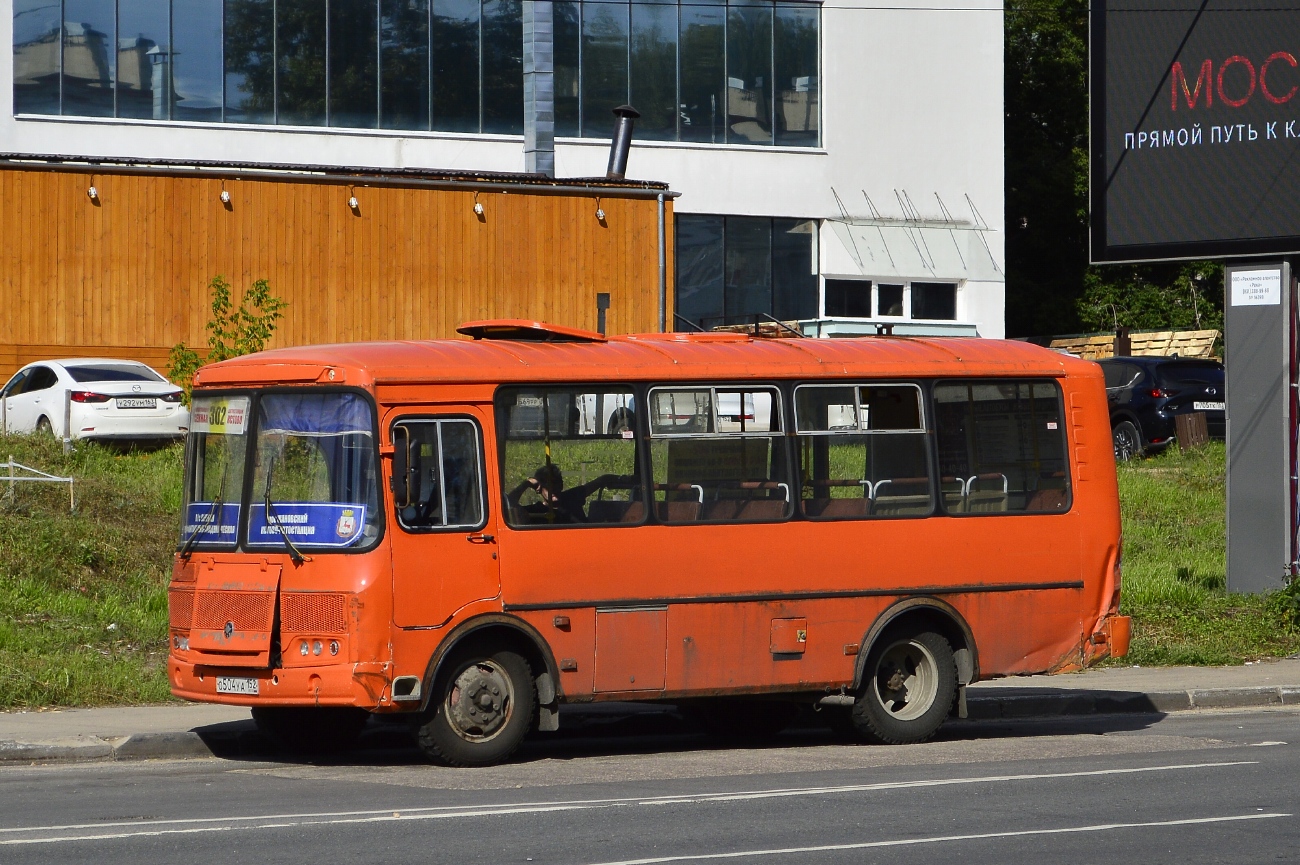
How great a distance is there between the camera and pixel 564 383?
11961 millimetres

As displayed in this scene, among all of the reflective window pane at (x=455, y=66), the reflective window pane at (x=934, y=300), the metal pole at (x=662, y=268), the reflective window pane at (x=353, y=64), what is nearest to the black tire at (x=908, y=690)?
the metal pole at (x=662, y=268)

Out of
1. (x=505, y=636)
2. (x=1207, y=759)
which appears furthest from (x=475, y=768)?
(x=1207, y=759)

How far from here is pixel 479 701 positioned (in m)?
11.4

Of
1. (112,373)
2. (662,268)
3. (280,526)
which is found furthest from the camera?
(662,268)

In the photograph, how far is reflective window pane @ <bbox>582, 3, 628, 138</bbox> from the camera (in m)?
45.2

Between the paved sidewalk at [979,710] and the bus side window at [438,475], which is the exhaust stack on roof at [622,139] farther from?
the bus side window at [438,475]

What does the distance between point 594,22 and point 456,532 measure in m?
35.4

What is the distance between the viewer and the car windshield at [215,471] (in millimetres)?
11664

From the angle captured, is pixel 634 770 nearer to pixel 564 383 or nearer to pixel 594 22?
pixel 564 383

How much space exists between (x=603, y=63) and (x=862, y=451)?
33912 mm

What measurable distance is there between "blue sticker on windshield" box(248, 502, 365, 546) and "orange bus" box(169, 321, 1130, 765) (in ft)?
0.06

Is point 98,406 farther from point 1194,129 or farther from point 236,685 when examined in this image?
point 1194,129

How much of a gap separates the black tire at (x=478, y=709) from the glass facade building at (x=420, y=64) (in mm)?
32911

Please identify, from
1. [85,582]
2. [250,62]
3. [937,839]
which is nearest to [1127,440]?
[85,582]
